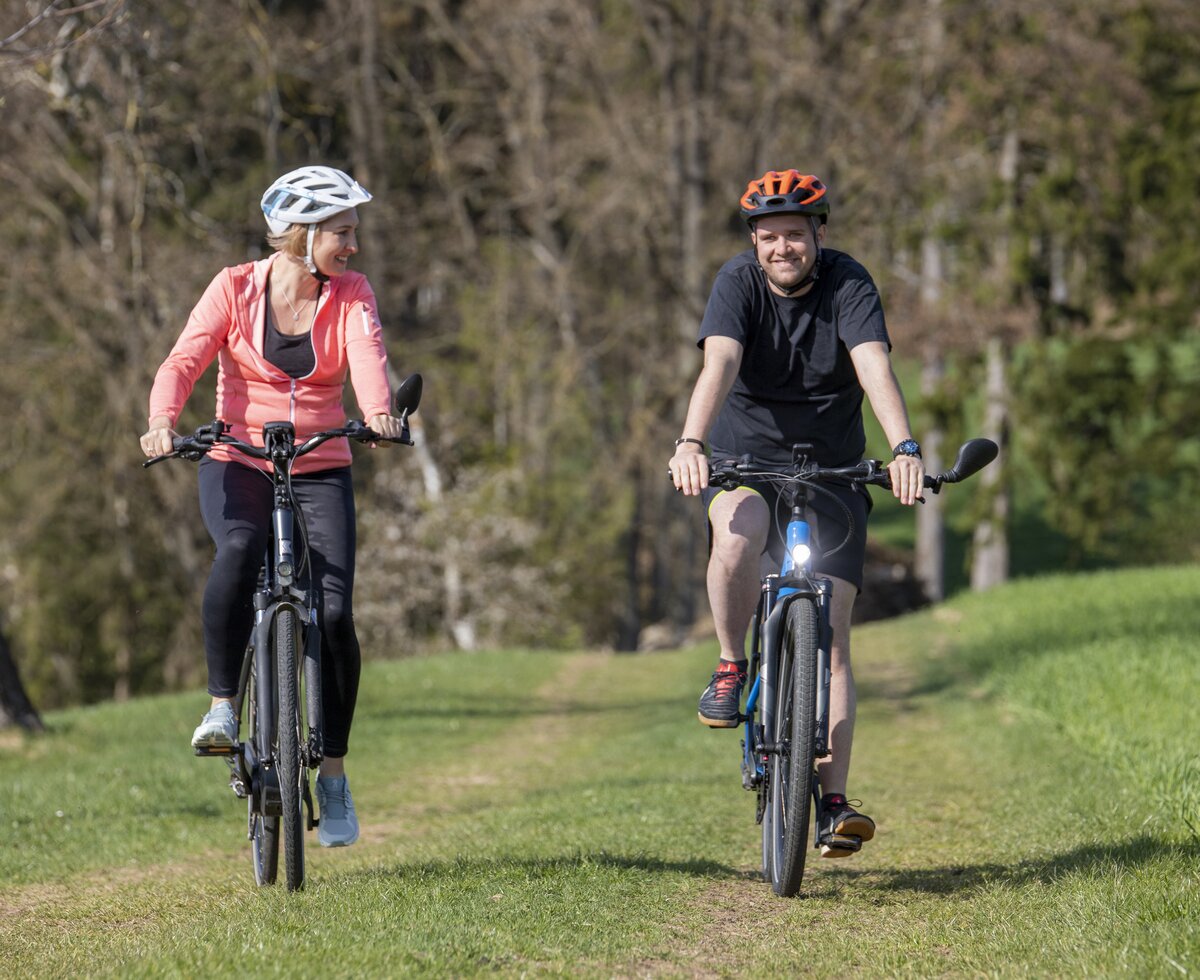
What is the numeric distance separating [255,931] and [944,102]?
23.7 m

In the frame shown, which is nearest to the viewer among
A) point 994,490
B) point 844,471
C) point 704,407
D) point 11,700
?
point 844,471

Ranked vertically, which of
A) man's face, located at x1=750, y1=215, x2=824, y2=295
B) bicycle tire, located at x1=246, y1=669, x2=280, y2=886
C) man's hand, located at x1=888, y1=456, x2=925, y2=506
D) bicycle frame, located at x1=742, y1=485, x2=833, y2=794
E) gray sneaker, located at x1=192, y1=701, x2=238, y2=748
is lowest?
bicycle tire, located at x1=246, y1=669, x2=280, y2=886

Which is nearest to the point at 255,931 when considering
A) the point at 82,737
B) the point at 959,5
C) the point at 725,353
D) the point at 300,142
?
the point at 725,353

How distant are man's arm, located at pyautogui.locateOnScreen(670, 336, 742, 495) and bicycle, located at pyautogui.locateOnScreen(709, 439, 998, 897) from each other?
0.09 meters

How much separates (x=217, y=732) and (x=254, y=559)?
61 cm

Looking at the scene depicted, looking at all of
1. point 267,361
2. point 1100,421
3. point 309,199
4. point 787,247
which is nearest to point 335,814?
point 267,361

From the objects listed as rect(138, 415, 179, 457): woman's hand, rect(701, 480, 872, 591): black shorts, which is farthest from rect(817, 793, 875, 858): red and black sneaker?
rect(138, 415, 179, 457): woman's hand

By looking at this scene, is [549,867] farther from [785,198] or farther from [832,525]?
[785,198]

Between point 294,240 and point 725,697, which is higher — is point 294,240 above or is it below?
above

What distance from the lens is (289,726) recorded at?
5.43 metres

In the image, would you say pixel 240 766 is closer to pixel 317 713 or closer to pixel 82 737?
pixel 317 713

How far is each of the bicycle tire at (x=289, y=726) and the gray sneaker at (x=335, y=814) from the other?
0.98ft

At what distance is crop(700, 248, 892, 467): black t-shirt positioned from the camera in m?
5.58

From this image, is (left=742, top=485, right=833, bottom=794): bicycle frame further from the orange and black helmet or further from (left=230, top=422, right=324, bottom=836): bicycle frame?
(left=230, top=422, right=324, bottom=836): bicycle frame
